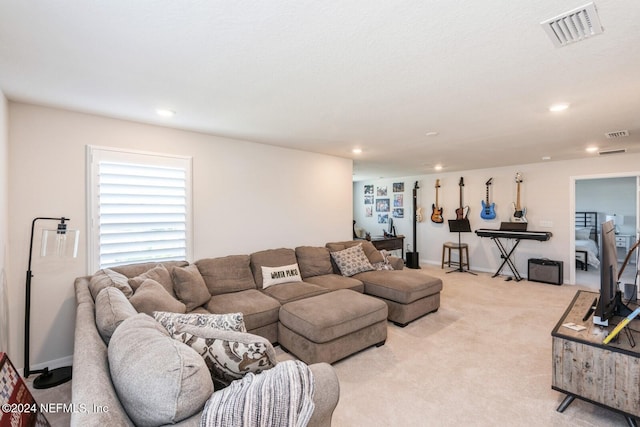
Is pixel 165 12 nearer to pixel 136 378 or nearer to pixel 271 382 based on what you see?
pixel 136 378

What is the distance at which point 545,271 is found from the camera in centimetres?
552

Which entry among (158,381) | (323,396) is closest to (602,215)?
(323,396)

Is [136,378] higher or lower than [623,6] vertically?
lower

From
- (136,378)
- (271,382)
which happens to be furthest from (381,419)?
(136,378)

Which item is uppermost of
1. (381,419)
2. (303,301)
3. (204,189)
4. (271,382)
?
(204,189)

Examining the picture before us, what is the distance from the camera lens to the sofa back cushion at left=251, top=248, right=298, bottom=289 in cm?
365

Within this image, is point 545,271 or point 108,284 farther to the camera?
point 545,271

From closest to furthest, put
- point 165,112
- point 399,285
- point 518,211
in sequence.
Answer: point 165,112
point 399,285
point 518,211

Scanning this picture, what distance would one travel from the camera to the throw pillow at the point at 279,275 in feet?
11.8

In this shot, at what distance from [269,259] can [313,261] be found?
705 mm

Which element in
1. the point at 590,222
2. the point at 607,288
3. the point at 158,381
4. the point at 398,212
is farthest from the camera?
the point at 398,212

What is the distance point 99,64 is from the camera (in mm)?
1861

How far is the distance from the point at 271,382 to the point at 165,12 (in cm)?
171

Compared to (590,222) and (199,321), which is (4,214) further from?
(590,222)
